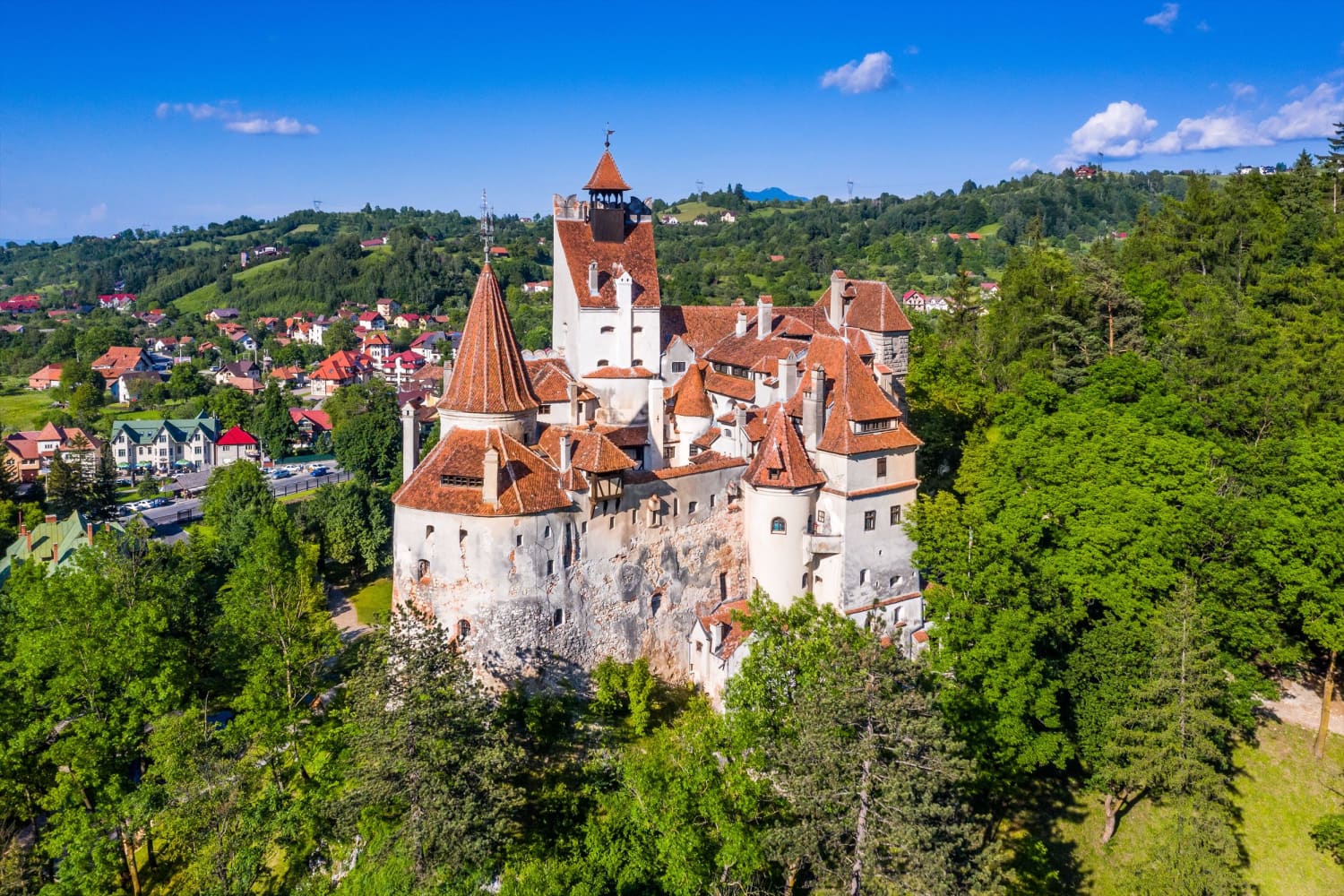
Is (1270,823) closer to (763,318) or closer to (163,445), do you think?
(763,318)

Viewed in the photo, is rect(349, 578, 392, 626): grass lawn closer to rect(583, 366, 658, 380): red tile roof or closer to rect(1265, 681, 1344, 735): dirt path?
rect(583, 366, 658, 380): red tile roof

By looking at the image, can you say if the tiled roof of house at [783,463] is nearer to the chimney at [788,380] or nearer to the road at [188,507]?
the chimney at [788,380]

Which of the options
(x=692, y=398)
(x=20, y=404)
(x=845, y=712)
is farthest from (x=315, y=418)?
(x=845, y=712)

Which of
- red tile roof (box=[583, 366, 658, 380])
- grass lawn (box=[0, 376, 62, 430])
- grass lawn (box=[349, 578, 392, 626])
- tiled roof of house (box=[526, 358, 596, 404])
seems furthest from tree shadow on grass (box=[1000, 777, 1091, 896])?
grass lawn (box=[0, 376, 62, 430])

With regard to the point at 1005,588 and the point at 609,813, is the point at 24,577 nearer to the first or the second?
the point at 609,813

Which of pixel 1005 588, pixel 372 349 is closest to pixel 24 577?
pixel 1005 588

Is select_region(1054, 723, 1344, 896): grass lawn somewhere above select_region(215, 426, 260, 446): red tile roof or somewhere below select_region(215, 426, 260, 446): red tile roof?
below
